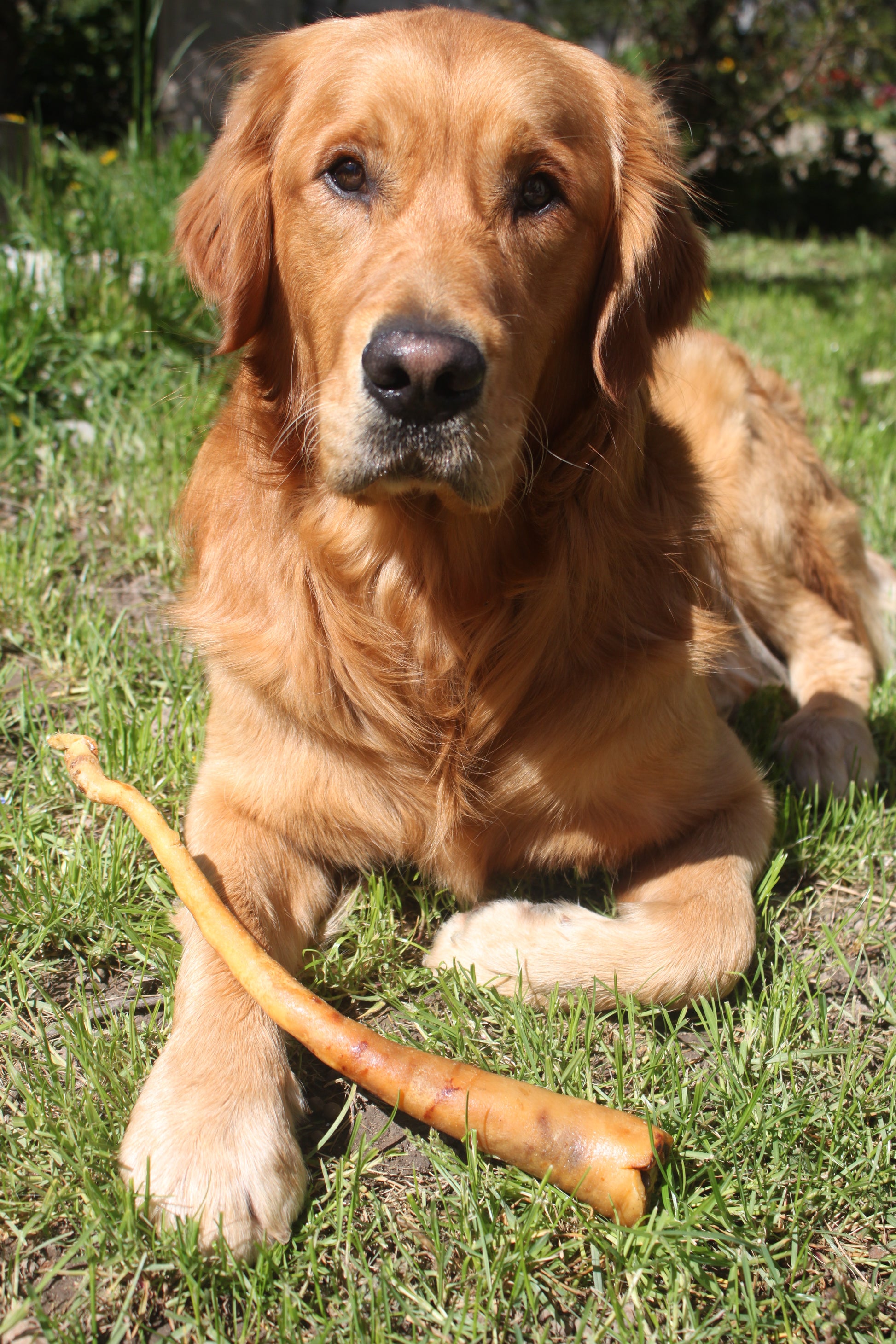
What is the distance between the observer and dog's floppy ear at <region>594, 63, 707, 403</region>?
221cm

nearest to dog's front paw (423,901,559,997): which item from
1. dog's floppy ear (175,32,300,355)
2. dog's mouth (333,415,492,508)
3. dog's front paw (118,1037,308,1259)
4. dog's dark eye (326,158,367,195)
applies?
dog's front paw (118,1037,308,1259)

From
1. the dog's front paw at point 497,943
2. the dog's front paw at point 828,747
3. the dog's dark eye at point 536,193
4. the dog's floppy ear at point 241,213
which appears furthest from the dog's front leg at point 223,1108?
the dog's front paw at point 828,747

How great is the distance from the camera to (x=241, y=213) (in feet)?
7.42

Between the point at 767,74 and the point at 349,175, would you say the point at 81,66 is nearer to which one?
the point at 767,74

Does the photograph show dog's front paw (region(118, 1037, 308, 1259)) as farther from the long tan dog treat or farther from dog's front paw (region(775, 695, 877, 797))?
dog's front paw (region(775, 695, 877, 797))

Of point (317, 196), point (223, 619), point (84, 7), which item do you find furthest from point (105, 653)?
point (84, 7)

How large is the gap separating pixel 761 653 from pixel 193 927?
219 centimetres

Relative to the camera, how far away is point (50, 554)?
3.30 meters

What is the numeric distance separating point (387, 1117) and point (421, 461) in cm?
115

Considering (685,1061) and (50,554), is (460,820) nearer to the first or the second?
(685,1061)

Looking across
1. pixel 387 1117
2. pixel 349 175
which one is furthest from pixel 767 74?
pixel 387 1117

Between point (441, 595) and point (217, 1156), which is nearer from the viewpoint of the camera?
point (217, 1156)

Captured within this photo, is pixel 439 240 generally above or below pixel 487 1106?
above

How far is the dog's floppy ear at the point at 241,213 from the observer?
226 cm
